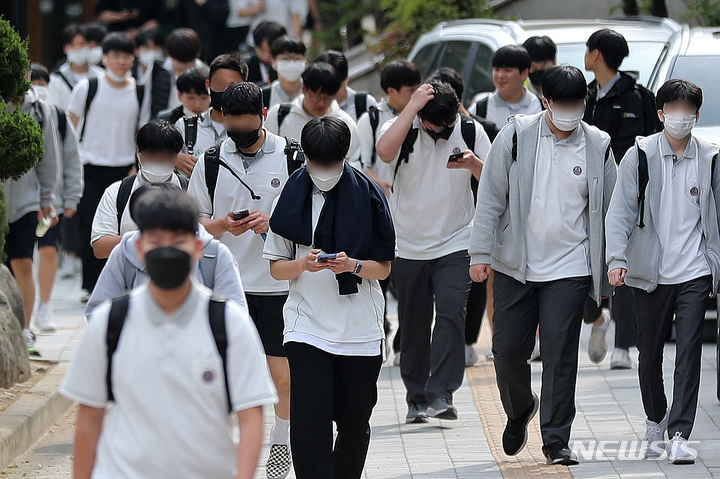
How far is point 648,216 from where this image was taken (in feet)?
20.6

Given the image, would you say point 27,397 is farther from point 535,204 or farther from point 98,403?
point 98,403

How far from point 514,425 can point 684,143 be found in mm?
1734

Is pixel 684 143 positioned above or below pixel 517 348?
above

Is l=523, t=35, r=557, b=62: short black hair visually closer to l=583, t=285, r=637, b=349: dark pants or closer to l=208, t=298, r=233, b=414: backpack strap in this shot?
l=583, t=285, r=637, b=349: dark pants

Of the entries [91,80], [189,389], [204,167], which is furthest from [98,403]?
[91,80]

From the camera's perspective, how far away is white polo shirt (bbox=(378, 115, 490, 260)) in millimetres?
7199

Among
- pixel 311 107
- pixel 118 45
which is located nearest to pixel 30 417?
pixel 311 107

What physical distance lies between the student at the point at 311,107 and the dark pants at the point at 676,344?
2308mm

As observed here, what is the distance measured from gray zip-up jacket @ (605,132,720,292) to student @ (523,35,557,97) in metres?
2.90

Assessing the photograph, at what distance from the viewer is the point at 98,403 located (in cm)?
338

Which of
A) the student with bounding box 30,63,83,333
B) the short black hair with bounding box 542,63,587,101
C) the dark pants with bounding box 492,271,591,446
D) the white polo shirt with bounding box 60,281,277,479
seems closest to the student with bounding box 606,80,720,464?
the dark pants with bounding box 492,271,591,446

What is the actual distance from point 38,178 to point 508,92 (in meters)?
3.51

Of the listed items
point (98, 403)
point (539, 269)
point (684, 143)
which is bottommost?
point (539, 269)

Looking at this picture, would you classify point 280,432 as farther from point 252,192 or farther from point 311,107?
point 311,107
